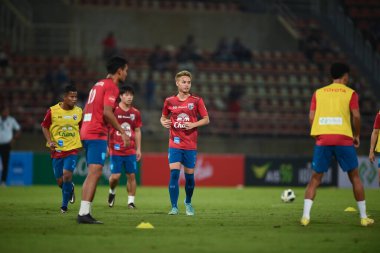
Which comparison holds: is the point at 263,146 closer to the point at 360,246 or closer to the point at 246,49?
the point at 246,49

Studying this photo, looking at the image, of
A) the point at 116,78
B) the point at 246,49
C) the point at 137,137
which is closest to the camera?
the point at 116,78

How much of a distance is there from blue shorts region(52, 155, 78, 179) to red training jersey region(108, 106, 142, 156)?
5.20 ft

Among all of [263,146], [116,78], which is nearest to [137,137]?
[116,78]

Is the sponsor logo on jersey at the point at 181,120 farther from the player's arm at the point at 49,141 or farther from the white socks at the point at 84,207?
the white socks at the point at 84,207

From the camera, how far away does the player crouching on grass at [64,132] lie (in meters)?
15.6

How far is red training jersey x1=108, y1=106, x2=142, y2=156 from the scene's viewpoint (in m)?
17.1

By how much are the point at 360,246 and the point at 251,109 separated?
24.4 meters

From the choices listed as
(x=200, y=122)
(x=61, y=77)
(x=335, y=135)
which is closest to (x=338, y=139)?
(x=335, y=135)

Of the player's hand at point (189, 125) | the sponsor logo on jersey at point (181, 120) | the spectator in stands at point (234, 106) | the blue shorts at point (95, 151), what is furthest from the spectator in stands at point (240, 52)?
the blue shorts at point (95, 151)

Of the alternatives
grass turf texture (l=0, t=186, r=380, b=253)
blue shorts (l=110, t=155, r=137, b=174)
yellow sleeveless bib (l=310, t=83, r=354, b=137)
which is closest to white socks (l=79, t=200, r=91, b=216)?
grass turf texture (l=0, t=186, r=380, b=253)

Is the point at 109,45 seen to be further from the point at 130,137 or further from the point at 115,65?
the point at 115,65

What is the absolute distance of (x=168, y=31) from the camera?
3847cm

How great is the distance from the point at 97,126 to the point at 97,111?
0.76 feet

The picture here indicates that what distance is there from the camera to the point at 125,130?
56.1 ft
